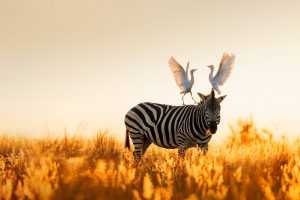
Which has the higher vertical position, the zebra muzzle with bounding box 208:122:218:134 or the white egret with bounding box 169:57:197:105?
the white egret with bounding box 169:57:197:105

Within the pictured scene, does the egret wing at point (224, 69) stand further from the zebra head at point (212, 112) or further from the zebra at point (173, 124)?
the zebra head at point (212, 112)

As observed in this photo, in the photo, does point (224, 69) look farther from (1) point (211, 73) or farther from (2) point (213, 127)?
(2) point (213, 127)

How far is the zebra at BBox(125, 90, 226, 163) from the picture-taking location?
984 centimetres

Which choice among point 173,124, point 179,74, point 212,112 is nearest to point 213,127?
point 212,112

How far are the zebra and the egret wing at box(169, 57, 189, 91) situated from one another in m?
0.54

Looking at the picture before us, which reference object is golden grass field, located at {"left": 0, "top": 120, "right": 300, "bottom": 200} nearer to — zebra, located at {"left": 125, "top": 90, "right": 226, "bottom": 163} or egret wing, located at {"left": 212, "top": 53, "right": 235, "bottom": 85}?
zebra, located at {"left": 125, "top": 90, "right": 226, "bottom": 163}

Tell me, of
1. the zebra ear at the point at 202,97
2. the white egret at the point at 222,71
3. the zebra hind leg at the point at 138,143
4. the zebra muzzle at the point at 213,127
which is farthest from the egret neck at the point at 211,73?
the zebra hind leg at the point at 138,143

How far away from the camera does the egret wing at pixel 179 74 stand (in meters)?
11.5

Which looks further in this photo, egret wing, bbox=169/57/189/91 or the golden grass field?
egret wing, bbox=169/57/189/91

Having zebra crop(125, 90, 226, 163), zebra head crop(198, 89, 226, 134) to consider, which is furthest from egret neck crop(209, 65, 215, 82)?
zebra head crop(198, 89, 226, 134)

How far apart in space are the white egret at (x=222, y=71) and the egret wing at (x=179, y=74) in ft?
2.26

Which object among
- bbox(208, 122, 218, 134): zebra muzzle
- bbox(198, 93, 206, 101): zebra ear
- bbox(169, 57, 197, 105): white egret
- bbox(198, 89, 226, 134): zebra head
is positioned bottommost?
bbox(208, 122, 218, 134): zebra muzzle

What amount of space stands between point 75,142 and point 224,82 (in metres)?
3.48

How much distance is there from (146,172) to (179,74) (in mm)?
5127
